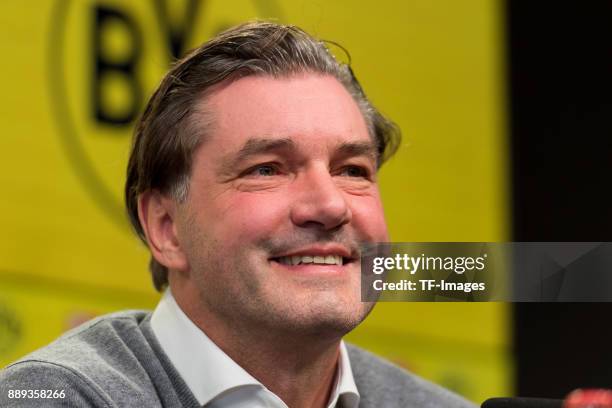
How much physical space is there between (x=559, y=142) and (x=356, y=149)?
1556mm

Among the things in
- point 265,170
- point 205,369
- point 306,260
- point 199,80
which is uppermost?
point 199,80

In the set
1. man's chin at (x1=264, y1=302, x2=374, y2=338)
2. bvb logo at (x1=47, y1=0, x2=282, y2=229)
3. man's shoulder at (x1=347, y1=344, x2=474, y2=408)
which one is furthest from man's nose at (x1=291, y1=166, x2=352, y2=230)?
bvb logo at (x1=47, y1=0, x2=282, y2=229)

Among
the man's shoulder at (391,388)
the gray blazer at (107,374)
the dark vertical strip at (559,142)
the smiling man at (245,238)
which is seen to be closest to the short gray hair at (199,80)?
the smiling man at (245,238)

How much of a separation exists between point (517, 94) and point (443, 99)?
0.86 ft

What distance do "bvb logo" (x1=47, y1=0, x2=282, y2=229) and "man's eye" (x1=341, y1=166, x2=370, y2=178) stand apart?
58 centimetres

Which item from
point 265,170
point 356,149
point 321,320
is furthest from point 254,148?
point 321,320

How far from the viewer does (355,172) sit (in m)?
1.46

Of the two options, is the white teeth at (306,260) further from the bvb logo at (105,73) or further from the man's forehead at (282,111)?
the bvb logo at (105,73)

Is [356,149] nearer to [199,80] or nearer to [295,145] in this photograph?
[295,145]

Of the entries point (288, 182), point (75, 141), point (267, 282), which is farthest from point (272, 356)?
point (75, 141)

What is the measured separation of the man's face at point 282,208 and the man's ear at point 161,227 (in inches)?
1.1

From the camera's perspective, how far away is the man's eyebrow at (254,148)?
4.47 feet

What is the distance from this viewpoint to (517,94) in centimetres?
287

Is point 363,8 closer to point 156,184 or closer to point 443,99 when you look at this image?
point 443,99
